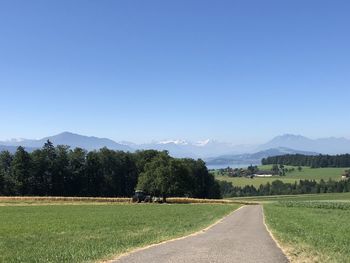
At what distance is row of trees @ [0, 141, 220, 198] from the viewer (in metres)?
116

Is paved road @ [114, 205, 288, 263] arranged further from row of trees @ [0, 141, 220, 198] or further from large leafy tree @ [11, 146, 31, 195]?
large leafy tree @ [11, 146, 31, 195]

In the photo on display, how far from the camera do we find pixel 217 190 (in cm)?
15812

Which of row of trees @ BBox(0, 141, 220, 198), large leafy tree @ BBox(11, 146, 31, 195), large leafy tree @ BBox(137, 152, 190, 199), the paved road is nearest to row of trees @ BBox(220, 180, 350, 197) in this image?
row of trees @ BBox(0, 141, 220, 198)

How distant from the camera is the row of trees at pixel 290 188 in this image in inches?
6767

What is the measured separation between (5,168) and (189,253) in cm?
11759

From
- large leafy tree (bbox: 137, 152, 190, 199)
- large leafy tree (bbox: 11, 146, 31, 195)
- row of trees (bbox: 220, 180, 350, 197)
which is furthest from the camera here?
row of trees (bbox: 220, 180, 350, 197)

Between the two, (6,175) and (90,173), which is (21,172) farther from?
(90,173)

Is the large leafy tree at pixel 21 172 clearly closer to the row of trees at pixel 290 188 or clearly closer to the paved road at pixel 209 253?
the row of trees at pixel 290 188

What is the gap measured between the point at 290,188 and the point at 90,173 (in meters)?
84.8

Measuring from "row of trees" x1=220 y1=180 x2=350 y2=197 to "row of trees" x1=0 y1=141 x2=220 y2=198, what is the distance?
152 feet

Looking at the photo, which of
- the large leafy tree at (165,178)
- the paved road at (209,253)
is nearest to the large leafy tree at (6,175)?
the large leafy tree at (165,178)

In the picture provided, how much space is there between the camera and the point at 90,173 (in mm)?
130500

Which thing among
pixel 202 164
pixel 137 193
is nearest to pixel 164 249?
pixel 137 193

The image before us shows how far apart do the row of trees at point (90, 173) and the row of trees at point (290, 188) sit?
46.3 metres
